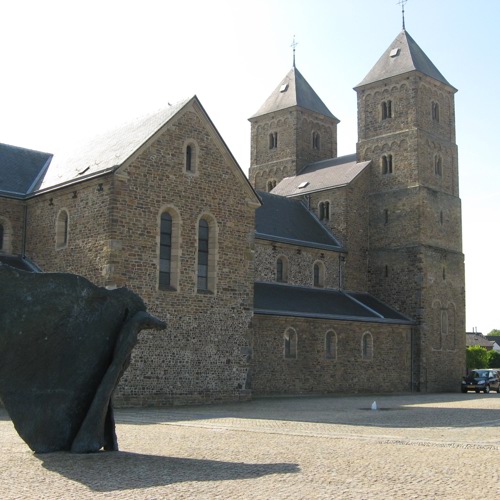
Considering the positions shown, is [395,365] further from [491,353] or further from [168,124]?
[491,353]

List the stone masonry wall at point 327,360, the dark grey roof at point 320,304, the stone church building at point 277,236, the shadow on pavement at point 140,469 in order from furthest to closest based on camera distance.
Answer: the dark grey roof at point 320,304, the stone masonry wall at point 327,360, the stone church building at point 277,236, the shadow on pavement at point 140,469

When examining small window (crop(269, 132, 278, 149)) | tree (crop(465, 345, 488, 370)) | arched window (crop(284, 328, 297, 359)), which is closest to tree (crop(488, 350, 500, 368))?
tree (crop(465, 345, 488, 370))

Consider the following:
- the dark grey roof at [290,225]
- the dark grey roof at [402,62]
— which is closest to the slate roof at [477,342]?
the dark grey roof at [402,62]

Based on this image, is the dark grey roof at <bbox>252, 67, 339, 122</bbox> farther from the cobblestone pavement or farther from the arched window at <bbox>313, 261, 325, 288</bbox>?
the cobblestone pavement

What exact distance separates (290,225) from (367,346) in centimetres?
757

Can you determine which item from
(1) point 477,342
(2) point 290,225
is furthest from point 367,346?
(1) point 477,342

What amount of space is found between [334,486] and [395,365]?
29112 millimetres

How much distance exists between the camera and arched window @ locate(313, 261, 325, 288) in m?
38.5

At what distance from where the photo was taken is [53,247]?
87.7 ft

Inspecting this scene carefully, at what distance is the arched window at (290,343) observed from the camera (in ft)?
106

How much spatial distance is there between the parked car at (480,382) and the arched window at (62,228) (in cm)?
2372

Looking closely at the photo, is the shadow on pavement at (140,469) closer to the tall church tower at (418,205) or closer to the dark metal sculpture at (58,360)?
the dark metal sculpture at (58,360)

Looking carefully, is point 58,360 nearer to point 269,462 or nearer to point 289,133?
point 269,462

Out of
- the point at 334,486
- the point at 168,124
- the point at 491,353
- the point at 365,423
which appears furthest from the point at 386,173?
the point at 491,353
